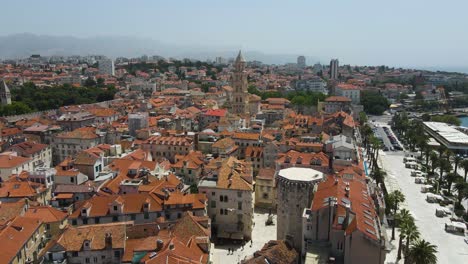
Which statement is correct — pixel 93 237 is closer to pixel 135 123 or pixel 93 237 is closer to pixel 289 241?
pixel 289 241

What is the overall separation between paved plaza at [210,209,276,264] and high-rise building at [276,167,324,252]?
5.37 metres

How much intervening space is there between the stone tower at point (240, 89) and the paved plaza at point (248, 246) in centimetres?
5235

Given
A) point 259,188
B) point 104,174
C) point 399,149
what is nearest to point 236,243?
point 259,188

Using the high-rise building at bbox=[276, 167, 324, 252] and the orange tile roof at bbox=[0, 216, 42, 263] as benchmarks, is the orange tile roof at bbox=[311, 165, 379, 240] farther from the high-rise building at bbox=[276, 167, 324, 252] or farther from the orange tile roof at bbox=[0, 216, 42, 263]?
the orange tile roof at bbox=[0, 216, 42, 263]

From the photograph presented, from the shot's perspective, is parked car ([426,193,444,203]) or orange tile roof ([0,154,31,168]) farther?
parked car ([426,193,444,203])

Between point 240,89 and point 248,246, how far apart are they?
62141 mm

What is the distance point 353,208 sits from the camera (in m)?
31.0

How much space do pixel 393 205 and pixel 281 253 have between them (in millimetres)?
26051

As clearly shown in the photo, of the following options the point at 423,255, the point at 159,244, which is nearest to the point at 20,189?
the point at 159,244

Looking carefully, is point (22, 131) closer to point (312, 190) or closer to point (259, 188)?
point (259, 188)

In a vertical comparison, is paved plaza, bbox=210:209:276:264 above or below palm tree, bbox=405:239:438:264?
below

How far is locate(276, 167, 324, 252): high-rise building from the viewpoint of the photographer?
122 feet

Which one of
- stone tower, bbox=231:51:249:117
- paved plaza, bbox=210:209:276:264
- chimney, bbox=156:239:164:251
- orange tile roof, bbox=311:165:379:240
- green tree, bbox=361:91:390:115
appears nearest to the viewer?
orange tile roof, bbox=311:165:379:240

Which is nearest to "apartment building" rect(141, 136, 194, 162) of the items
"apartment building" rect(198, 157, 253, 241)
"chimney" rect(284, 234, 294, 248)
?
"apartment building" rect(198, 157, 253, 241)
